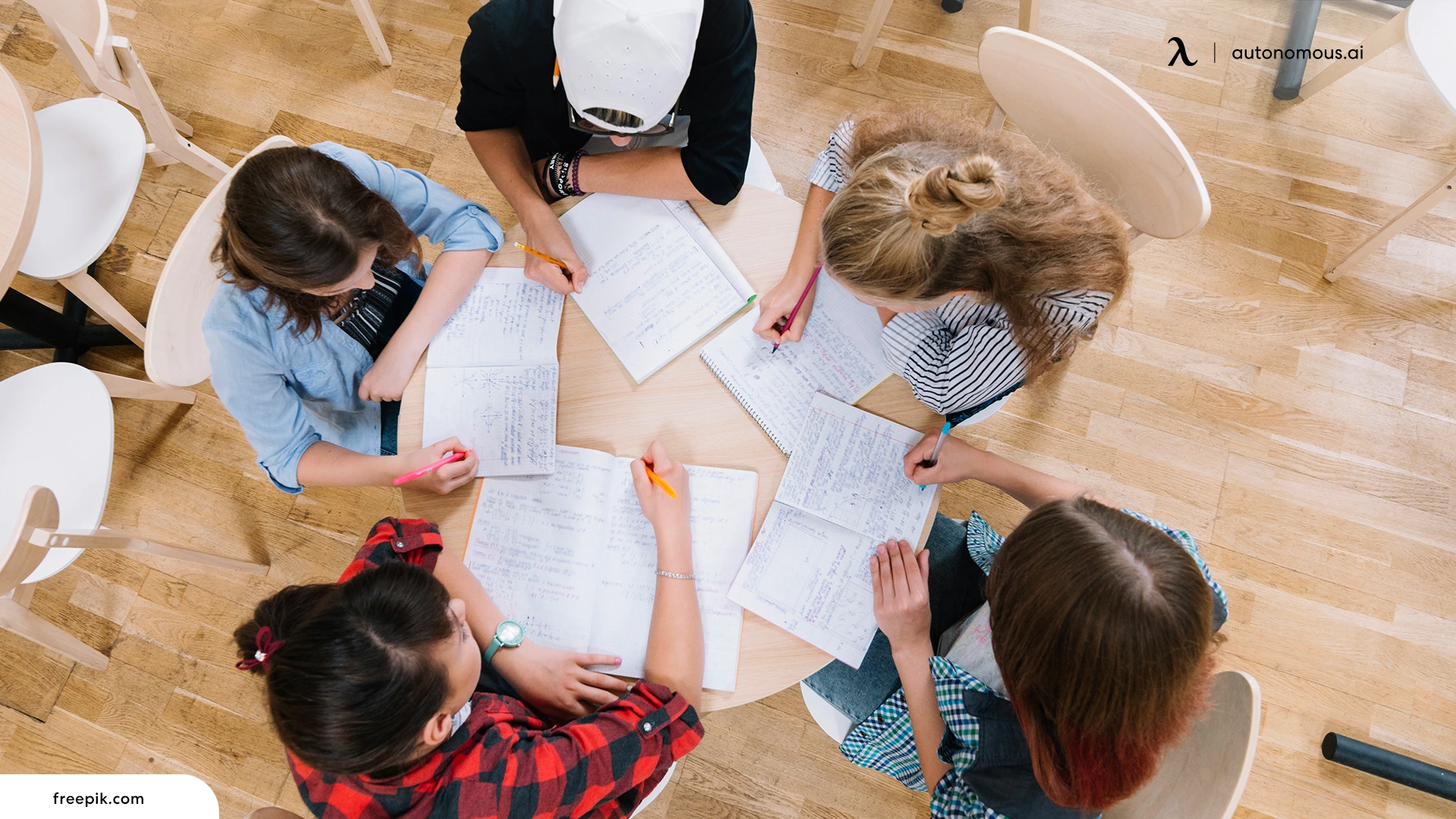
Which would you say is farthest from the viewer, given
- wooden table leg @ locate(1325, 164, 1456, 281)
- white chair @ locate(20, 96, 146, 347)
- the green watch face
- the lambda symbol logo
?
the lambda symbol logo

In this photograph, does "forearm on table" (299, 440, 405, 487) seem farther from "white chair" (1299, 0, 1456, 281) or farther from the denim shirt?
"white chair" (1299, 0, 1456, 281)

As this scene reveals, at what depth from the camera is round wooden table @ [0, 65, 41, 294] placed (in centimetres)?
130

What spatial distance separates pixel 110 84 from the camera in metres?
1.64

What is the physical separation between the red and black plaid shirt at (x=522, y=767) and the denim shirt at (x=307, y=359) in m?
0.31

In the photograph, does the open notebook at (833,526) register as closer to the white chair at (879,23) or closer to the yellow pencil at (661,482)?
the yellow pencil at (661,482)

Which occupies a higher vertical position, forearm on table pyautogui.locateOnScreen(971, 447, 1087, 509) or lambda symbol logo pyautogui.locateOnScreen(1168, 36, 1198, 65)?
lambda symbol logo pyautogui.locateOnScreen(1168, 36, 1198, 65)

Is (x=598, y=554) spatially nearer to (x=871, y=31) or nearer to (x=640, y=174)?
(x=640, y=174)

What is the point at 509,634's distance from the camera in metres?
1.10

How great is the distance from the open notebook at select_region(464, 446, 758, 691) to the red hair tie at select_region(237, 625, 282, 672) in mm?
294

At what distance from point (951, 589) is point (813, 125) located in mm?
1339

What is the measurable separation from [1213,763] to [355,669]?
1.05 metres

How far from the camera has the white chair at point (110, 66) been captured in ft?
4.83

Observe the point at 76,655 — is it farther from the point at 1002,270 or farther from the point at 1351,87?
the point at 1351,87

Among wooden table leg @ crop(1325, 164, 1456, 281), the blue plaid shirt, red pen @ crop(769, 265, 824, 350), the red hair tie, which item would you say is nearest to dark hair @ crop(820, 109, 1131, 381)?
red pen @ crop(769, 265, 824, 350)
